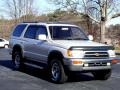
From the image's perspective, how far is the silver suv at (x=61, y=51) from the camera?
11.5m

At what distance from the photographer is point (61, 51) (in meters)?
11.7

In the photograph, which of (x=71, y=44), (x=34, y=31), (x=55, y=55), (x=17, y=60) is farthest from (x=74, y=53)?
(x=17, y=60)

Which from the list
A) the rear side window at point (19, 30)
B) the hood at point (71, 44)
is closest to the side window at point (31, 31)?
the rear side window at point (19, 30)

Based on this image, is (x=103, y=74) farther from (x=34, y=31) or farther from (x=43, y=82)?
(x=34, y=31)

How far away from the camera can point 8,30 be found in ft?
182

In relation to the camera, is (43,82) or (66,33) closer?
(43,82)

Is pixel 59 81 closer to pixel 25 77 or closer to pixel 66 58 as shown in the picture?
pixel 66 58

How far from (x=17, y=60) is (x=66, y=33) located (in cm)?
298

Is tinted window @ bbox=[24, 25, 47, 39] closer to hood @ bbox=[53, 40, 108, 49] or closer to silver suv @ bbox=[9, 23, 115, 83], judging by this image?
silver suv @ bbox=[9, 23, 115, 83]

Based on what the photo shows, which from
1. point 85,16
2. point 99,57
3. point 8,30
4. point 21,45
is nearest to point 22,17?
point 8,30

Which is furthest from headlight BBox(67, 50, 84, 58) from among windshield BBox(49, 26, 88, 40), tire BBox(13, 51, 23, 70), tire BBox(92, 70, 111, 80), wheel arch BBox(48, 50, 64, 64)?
tire BBox(13, 51, 23, 70)

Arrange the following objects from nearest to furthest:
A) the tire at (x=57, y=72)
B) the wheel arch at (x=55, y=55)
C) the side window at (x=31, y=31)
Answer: the tire at (x=57, y=72)
the wheel arch at (x=55, y=55)
the side window at (x=31, y=31)

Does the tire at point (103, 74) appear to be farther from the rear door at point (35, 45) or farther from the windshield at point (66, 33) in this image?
the rear door at point (35, 45)

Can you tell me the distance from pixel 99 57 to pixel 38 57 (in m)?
2.34
